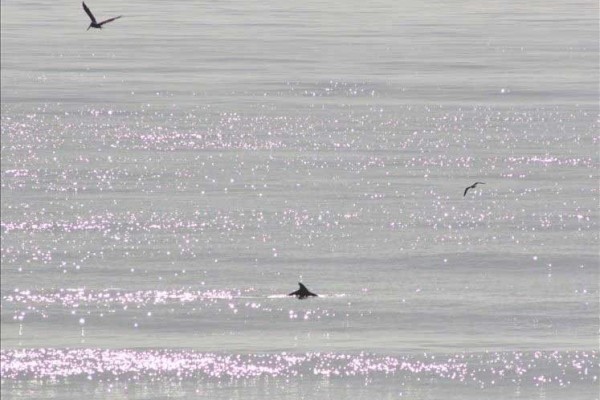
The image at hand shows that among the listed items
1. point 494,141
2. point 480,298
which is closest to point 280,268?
point 480,298

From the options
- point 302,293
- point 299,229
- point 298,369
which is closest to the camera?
point 298,369

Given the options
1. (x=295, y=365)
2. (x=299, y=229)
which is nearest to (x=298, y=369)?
(x=295, y=365)

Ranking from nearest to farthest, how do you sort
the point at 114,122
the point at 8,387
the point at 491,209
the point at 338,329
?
the point at 8,387 < the point at 338,329 < the point at 491,209 < the point at 114,122

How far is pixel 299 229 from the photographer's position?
3025 cm

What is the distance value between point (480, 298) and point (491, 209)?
8.24 m

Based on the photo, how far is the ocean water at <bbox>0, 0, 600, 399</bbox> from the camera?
2105 centimetres

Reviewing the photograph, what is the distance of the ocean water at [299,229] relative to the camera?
2105 cm

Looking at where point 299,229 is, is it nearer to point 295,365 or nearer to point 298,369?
point 295,365

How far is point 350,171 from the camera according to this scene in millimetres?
37156

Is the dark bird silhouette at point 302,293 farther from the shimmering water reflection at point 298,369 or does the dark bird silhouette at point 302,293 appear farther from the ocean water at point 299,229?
the shimmering water reflection at point 298,369

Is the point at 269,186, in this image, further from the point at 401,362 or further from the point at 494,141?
the point at 401,362


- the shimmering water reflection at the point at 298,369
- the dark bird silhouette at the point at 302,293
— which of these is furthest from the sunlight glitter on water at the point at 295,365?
the dark bird silhouette at the point at 302,293

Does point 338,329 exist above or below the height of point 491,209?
below

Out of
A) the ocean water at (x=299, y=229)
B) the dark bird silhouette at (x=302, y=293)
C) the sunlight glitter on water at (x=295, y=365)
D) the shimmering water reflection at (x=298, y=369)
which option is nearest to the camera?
the shimmering water reflection at (x=298, y=369)
